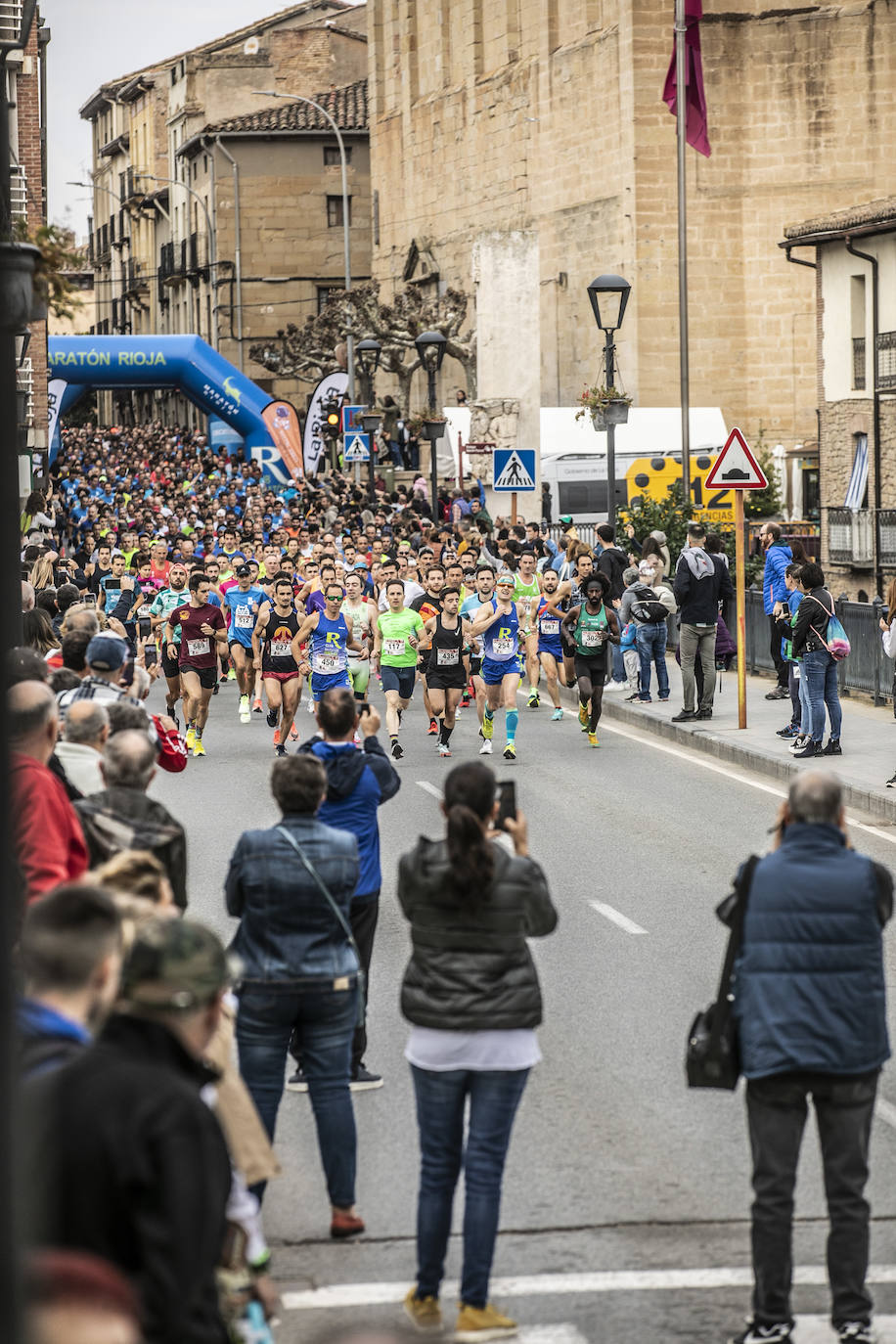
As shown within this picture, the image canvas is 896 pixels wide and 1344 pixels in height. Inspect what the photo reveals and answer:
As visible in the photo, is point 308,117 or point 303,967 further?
point 308,117

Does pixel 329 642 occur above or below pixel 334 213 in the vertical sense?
below

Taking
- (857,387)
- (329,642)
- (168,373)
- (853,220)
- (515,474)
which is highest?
(853,220)

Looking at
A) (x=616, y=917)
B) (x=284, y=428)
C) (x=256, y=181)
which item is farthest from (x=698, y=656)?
(x=256, y=181)

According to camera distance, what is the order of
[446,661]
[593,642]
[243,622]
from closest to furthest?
[446,661], [593,642], [243,622]

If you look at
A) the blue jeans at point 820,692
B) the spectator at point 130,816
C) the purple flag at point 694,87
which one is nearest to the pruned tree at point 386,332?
the purple flag at point 694,87

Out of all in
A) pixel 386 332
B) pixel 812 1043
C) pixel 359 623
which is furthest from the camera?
pixel 386 332

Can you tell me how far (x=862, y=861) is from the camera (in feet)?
19.6

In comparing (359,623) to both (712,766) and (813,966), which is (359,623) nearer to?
(712,766)

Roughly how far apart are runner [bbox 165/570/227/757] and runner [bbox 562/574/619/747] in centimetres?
336

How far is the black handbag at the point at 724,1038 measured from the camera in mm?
6000

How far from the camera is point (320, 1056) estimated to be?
6781 mm

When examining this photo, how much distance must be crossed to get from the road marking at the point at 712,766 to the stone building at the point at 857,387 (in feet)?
43.7

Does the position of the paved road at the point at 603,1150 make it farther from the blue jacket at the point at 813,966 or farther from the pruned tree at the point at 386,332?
the pruned tree at the point at 386,332

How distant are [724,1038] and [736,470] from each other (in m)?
13.8
